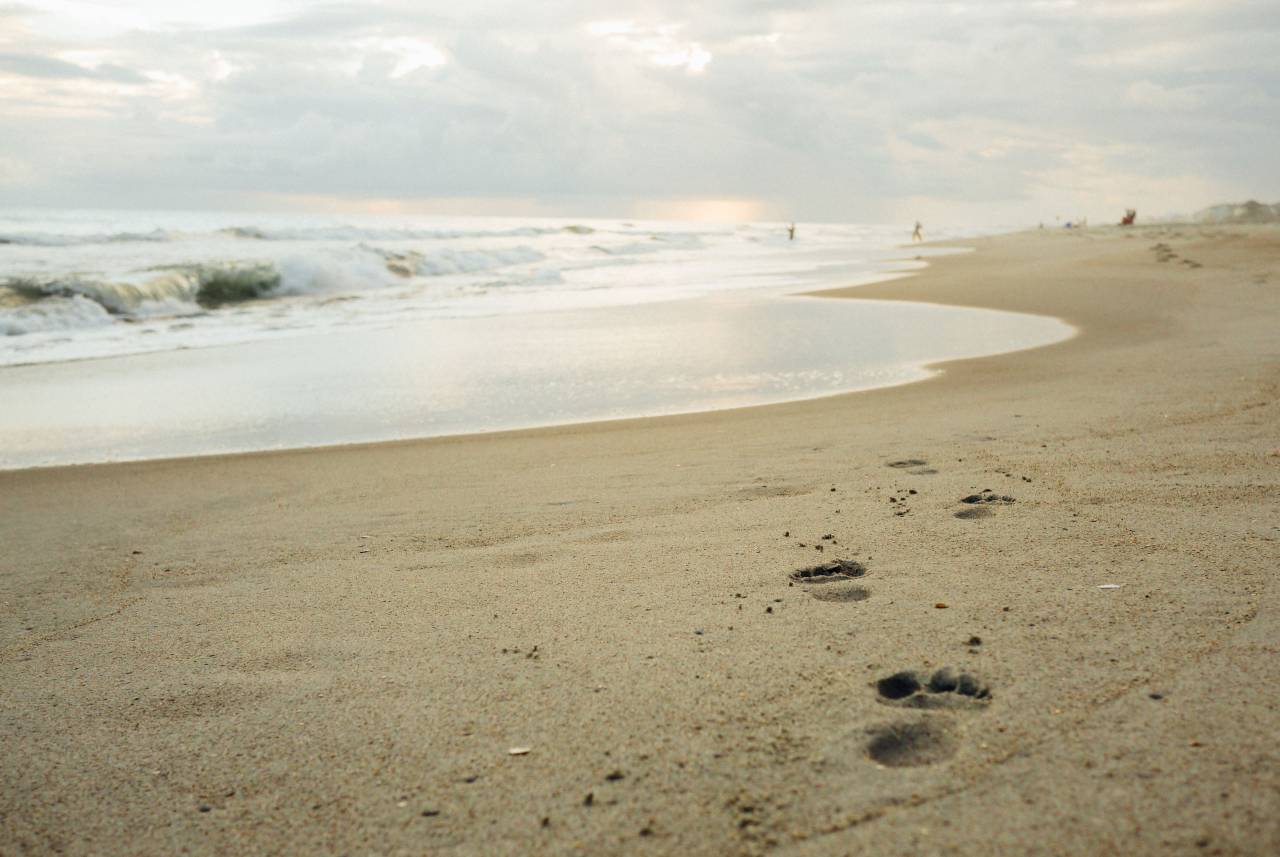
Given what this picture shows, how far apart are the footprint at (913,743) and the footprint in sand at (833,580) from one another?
81cm

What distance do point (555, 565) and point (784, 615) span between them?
3.48 feet

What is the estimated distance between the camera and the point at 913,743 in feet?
6.81

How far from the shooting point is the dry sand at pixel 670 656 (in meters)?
1.89

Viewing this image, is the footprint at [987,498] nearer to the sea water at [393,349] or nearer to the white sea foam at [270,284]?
the sea water at [393,349]

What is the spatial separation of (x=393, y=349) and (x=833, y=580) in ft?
30.4

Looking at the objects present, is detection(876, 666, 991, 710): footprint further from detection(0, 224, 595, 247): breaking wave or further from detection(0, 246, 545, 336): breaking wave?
detection(0, 224, 595, 247): breaking wave

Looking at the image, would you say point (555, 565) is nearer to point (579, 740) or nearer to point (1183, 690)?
point (579, 740)

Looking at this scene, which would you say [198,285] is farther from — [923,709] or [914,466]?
[923,709]

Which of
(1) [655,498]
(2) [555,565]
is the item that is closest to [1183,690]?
(2) [555,565]

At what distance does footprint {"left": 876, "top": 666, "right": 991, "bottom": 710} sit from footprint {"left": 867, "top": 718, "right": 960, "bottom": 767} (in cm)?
9

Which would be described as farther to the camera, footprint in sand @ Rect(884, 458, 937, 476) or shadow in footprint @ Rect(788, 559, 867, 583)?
footprint in sand @ Rect(884, 458, 937, 476)

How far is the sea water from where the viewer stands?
749 cm

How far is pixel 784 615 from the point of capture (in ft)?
9.29

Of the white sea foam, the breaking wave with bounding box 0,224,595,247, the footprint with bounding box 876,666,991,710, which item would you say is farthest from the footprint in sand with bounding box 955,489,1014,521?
the breaking wave with bounding box 0,224,595,247
